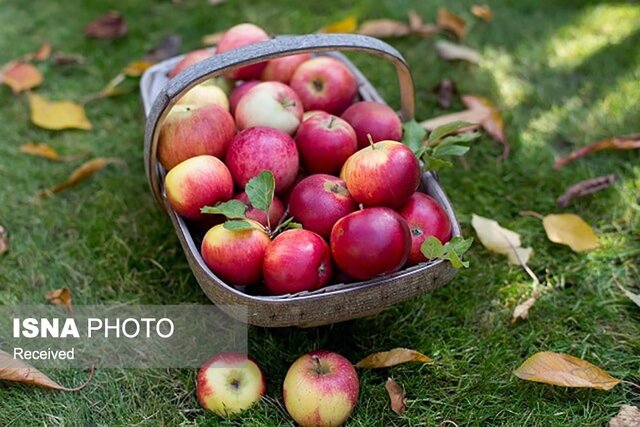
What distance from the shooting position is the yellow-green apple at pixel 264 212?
1.66 m

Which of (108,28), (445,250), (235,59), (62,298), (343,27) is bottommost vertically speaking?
(62,298)

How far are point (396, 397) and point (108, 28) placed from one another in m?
2.03

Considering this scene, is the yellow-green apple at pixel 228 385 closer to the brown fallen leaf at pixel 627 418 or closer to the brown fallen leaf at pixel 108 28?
the brown fallen leaf at pixel 627 418

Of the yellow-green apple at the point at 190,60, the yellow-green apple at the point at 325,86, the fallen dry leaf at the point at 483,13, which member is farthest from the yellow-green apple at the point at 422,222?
the fallen dry leaf at the point at 483,13

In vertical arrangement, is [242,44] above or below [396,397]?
above

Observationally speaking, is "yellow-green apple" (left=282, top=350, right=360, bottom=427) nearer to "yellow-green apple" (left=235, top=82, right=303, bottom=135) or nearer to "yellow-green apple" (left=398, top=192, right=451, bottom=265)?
"yellow-green apple" (left=398, top=192, right=451, bottom=265)

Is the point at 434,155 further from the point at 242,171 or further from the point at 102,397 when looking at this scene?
the point at 102,397

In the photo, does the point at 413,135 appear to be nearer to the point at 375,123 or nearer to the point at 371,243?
the point at 375,123

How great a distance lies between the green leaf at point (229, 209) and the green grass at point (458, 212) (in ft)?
1.13

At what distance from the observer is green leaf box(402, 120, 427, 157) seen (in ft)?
6.07

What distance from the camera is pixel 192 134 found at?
5.76 feet

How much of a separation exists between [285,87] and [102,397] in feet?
2.84

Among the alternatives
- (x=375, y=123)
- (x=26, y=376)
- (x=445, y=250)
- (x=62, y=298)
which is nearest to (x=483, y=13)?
(x=375, y=123)

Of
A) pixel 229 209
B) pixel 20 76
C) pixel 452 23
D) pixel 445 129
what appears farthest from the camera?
pixel 452 23
